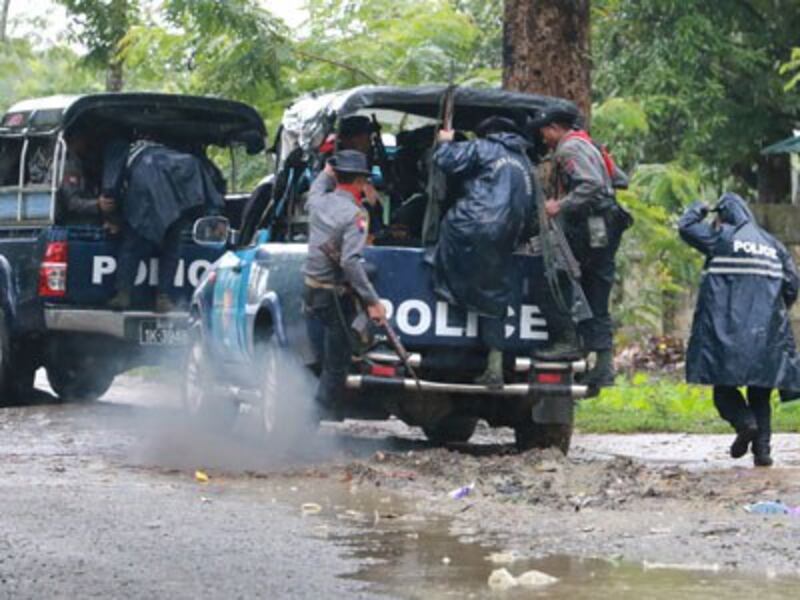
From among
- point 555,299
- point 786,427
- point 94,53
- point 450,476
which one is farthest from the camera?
point 94,53

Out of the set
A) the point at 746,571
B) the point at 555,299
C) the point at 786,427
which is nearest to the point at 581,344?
the point at 555,299

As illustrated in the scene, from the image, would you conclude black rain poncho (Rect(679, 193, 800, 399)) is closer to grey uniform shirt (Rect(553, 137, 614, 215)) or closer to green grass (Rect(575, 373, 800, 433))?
grey uniform shirt (Rect(553, 137, 614, 215))

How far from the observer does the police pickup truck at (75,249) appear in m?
17.8

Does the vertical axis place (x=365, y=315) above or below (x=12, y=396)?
above

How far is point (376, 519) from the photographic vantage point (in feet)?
33.3

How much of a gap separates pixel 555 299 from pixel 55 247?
626 cm

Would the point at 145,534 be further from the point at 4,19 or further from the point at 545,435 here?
the point at 4,19

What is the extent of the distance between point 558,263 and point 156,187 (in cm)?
Result: 587

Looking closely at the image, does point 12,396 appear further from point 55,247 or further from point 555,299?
point 555,299

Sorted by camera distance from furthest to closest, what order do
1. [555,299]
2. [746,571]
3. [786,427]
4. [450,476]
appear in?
1. [786,427]
2. [555,299]
3. [450,476]
4. [746,571]

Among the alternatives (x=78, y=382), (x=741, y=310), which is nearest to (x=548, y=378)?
(x=741, y=310)

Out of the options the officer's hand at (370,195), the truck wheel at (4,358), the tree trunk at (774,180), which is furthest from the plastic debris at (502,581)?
the tree trunk at (774,180)

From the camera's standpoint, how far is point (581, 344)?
13.1 metres

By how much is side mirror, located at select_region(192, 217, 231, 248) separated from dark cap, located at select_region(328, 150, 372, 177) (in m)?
2.34
